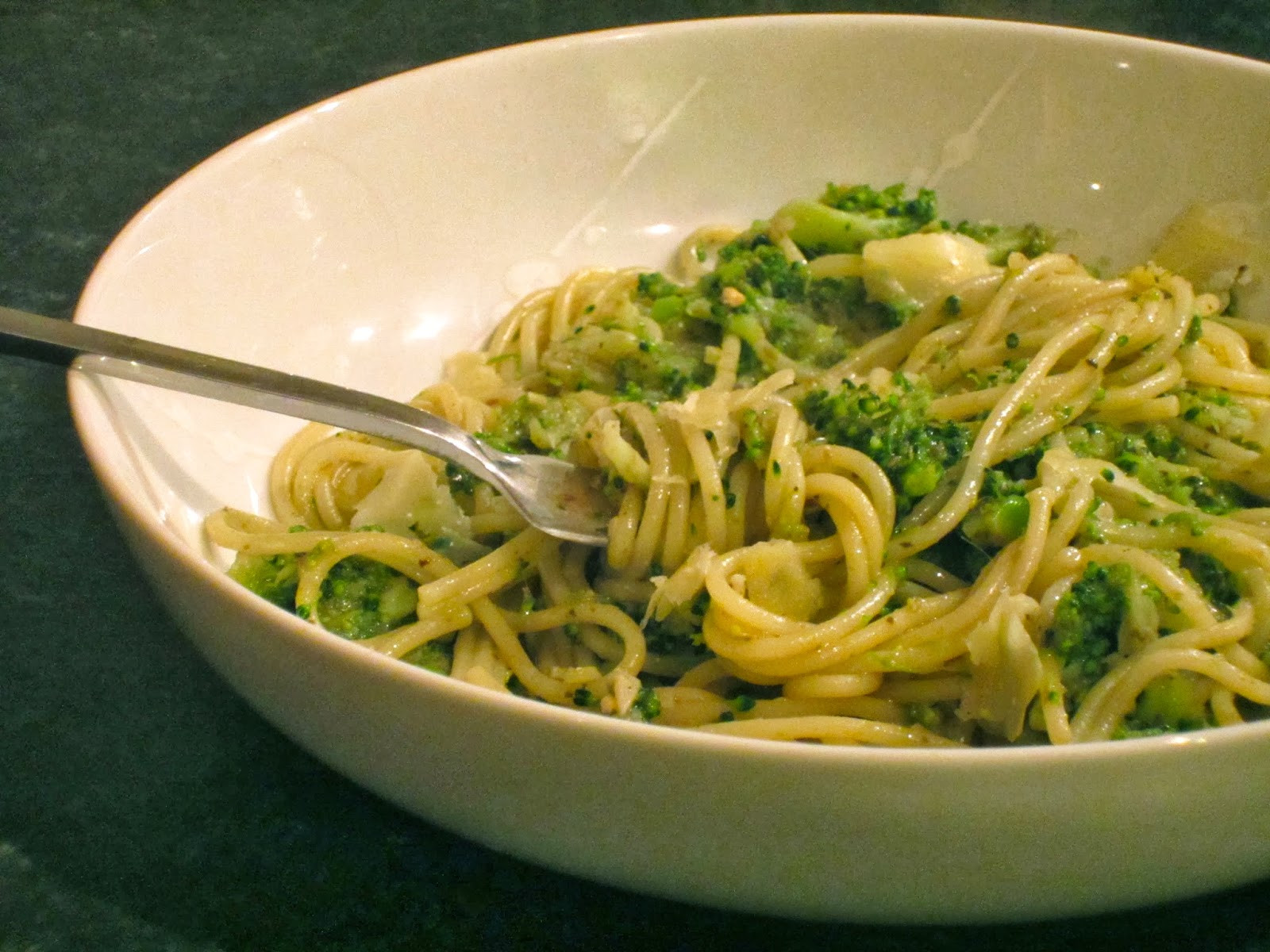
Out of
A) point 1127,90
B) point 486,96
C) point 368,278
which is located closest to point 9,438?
point 368,278

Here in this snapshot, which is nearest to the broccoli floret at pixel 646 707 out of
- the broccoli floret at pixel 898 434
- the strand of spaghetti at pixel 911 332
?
the broccoli floret at pixel 898 434

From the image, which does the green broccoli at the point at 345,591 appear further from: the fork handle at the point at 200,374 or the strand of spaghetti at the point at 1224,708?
the strand of spaghetti at the point at 1224,708

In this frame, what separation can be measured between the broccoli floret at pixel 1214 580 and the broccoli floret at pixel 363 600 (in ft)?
Result: 5.92

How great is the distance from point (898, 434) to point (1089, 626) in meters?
0.62

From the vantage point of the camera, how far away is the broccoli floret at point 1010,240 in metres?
3.36

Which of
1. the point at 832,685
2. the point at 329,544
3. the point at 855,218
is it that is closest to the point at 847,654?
the point at 832,685

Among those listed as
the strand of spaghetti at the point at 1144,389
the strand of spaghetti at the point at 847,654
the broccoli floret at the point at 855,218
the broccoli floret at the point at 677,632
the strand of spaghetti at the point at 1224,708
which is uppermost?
the broccoli floret at the point at 855,218

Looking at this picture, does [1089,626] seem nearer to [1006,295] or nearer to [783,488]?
[783,488]

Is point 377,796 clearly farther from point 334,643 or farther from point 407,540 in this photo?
point 407,540

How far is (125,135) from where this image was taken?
4.03 meters

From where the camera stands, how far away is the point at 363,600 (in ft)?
8.27

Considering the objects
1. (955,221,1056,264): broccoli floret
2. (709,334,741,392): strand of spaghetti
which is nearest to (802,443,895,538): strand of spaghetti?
(709,334,741,392): strand of spaghetti

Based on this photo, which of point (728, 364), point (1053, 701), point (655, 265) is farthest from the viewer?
point (655, 265)

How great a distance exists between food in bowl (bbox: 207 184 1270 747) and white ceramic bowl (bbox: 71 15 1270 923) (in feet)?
0.96
